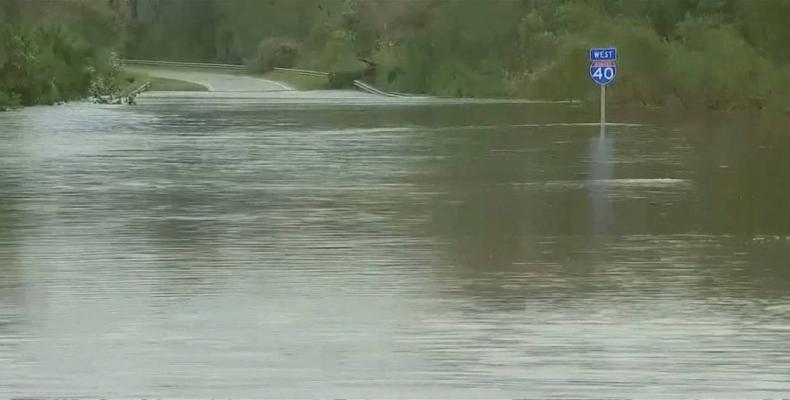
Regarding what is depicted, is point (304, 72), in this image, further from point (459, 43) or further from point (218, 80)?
point (459, 43)

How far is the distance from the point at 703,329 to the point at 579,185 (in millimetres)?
10372

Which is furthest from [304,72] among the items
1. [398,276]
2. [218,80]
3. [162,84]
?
[398,276]

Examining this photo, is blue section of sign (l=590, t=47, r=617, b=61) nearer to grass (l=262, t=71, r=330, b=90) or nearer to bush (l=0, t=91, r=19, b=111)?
bush (l=0, t=91, r=19, b=111)

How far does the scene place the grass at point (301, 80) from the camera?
83.0 meters

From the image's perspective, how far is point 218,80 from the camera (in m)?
87.6

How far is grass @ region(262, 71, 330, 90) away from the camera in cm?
8300

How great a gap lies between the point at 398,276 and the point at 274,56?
90826 mm

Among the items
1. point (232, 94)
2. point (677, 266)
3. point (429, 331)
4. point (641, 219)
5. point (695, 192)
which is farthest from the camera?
point (232, 94)

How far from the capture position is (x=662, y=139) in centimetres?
3178

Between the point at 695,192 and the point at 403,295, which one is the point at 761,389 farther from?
the point at 695,192

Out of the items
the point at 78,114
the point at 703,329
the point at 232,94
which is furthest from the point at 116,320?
the point at 232,94

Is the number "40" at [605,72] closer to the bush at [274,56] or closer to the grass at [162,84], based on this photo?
the grass at [162,84]

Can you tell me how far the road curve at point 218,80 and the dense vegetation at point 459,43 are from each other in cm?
413

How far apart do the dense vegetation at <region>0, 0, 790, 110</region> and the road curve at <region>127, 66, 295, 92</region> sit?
413 centimetres
